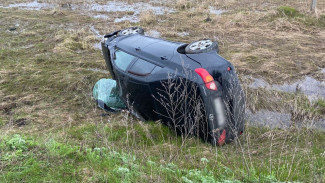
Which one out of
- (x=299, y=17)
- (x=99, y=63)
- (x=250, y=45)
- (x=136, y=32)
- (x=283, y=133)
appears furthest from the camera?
(x=299, y=17)

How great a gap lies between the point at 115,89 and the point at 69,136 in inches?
74.7

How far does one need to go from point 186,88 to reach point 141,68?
120 cm

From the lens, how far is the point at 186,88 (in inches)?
170

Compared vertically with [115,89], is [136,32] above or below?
above

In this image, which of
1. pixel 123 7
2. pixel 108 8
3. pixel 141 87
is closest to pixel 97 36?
pixel 108 8

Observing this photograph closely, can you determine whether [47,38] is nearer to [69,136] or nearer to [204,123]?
[69,136]

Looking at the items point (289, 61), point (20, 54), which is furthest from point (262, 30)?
point (20, 54)

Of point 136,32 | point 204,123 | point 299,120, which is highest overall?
point 136,32

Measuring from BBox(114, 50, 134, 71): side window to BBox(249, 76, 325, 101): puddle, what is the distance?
3.32 meters

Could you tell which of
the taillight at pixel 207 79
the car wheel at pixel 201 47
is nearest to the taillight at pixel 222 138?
the taillight at pixel 207 79

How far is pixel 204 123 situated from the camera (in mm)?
4410

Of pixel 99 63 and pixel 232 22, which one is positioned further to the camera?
pixel 232 22

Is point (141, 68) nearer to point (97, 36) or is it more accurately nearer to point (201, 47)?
point (201, 47)

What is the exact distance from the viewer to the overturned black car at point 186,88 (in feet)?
14.3
